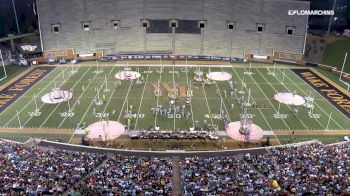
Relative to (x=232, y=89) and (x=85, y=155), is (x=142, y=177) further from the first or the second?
(x=232, y=89)

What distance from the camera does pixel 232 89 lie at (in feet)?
156

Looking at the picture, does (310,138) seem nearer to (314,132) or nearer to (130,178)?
(314,132)

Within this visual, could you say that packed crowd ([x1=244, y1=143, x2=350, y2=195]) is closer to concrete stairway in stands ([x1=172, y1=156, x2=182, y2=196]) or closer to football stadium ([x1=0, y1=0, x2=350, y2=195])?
football stadium ([x1=0, y1=0, x2=350, y2=195])

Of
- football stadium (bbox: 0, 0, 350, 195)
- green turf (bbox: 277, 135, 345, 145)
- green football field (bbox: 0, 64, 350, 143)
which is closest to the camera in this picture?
football stadium (bbox: 0, 0, 350, 195)

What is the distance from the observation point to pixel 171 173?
2641 cm

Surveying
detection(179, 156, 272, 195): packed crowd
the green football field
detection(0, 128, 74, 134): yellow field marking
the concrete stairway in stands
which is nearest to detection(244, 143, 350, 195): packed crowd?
detection(179, 156, 272, 195): packed crowd

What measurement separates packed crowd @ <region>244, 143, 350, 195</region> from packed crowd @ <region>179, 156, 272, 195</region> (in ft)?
3.73

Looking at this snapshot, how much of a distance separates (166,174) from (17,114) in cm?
2216

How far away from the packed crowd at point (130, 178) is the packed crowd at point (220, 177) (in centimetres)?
137

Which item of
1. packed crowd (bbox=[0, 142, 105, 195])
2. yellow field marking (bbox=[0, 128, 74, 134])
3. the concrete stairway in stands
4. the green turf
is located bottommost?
the green turf

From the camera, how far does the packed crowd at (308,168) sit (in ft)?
79.5

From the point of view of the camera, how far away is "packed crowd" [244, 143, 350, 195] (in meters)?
24.2

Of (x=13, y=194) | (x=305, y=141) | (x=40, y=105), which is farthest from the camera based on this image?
(x=40, y=105)

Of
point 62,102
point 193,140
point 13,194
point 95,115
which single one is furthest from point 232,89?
point 13,194
